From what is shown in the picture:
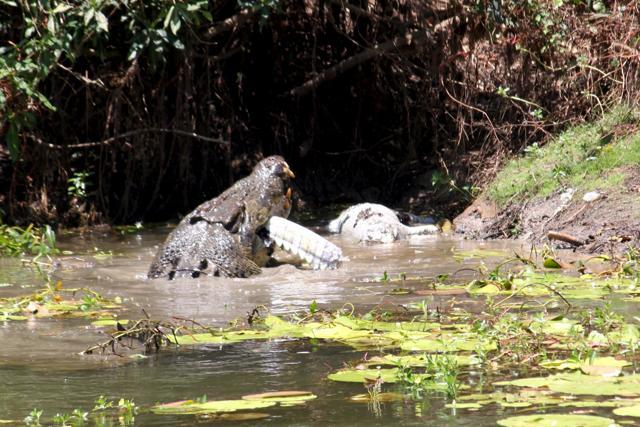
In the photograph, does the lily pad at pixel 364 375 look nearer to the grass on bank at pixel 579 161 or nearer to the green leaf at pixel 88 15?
the grass on bank at pixel 579 161

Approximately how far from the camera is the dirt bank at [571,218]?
24.9ft

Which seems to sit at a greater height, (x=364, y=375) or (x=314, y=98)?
(x=314, y=98)

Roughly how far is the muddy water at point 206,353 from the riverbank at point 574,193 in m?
0.58

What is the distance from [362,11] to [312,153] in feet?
5.62

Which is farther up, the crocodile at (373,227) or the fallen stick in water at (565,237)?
the crocodile at (373,227)

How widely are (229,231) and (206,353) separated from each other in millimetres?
2871

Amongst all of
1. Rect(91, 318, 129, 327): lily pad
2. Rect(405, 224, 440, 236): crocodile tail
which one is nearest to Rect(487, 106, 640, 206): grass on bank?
Rect(405, 224, 440, 236): crocodile tail

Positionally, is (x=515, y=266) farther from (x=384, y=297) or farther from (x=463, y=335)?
(x=463, y=335)

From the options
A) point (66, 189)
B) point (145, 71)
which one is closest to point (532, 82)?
point (145, 71)

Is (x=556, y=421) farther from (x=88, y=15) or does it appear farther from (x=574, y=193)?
(x=88, y=15)

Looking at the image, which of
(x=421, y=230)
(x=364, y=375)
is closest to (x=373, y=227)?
(x=421, y=230)

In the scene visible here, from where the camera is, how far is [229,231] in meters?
7.42

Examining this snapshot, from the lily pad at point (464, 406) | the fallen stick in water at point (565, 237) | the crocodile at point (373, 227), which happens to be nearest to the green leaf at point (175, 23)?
the crocodile at point (373, 227)

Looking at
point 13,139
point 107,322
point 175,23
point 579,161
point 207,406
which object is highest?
point 175,23
